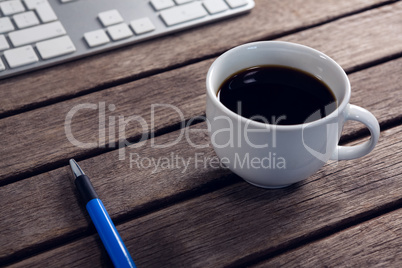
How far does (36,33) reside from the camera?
74 cm

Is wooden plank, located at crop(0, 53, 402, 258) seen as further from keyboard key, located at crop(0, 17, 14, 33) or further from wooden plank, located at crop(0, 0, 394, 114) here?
keyboard key, located at crop(0, 17, 14, 33)

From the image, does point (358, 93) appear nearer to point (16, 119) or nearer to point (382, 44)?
point (382, 44)

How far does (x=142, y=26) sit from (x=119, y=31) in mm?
36

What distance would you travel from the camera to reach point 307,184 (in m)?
0.56

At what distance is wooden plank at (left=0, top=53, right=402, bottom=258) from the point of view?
52cm

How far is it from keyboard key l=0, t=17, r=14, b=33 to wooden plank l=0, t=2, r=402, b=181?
0.54ft

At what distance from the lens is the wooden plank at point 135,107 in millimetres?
600

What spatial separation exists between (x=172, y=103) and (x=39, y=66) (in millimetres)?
204

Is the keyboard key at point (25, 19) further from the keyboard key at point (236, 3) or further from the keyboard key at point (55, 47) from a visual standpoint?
the keyboard key at point (236, 3)

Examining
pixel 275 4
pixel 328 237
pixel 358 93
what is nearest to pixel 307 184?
pixel 328 237

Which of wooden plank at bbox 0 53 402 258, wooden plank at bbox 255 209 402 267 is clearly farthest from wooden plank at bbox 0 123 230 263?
wooden plank at bbox 255 209 402 267

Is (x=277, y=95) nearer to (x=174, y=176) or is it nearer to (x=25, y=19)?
(x=174, y=176)

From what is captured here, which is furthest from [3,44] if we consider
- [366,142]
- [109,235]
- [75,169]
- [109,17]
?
[366,142]
